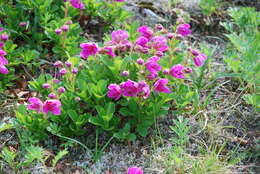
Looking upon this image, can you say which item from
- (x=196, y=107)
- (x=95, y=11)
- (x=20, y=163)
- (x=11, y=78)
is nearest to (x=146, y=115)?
(x=196, y=107)

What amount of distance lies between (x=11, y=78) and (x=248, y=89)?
187 centimetres

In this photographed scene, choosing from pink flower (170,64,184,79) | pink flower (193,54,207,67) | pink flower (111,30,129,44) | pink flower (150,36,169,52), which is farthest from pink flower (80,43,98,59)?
pink flower (193,54,207,67)

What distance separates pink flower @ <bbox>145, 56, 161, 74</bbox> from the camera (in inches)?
97.9

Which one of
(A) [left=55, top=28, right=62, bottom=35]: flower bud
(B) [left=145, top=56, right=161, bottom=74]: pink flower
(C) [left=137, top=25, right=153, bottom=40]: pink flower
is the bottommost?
(B) [left=145, top=56, right=161, bottom=74]: pink flower

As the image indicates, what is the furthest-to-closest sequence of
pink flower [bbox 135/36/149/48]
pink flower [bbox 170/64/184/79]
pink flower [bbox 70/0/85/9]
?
pink flower [bbox 70/0/85/9] < pink flower [bbox 135/36/149/48] < pink flower [bbox 170/64/184/79]

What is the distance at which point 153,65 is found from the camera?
250cm

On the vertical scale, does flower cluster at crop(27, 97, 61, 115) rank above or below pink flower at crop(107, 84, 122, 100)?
below

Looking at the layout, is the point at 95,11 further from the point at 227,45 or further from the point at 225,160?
the point at 225,160

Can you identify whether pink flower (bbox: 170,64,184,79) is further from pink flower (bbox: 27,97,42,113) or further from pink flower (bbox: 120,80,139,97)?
pink flower (bbox: 27,97,42,113)

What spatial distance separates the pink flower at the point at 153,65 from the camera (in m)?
2.49

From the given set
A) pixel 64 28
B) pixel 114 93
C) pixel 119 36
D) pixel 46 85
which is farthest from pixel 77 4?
pixel 114 93

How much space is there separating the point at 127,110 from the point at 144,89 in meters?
0.30

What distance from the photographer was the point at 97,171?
242 cm

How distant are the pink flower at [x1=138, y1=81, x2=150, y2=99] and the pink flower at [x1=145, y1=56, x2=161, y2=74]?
165mm
